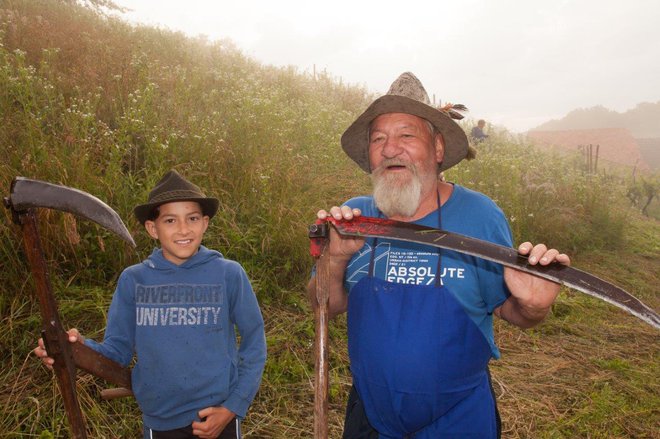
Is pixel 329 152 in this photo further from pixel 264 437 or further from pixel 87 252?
pixel 264 437

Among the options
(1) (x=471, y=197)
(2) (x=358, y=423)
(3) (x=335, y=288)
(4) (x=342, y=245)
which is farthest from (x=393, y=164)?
(2) (x=358, y=423)

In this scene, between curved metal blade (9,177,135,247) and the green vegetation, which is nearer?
curved metal blade (9,177,135,247)

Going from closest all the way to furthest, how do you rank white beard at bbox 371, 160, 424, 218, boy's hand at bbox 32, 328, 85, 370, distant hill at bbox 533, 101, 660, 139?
boy's hand at bbox 32, 328, 85, 370, white beard at bbox 371, 160, 424, 218, distant hill at bbox 533, 101, 660, 139

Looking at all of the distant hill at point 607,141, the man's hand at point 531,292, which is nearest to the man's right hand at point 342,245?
the man's hand at point 531,292

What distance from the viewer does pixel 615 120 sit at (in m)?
74.9

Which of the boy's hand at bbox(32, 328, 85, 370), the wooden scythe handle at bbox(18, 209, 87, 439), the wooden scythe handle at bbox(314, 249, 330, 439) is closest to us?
the wooden scythe handle at bbox(18, 209, 87, 439)

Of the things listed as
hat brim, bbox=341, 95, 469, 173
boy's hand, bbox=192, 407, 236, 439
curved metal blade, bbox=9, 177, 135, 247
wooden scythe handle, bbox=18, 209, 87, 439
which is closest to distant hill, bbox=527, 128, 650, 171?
A: hat brim, bbox=341, 95, 469, 173

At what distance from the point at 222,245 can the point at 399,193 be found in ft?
7.33

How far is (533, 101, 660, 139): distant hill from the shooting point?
240ft

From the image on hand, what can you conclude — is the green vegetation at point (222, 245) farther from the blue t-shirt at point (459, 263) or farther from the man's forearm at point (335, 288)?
the blue t-shirt at point (459, 263)

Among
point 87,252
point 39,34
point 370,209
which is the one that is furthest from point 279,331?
point 39,34

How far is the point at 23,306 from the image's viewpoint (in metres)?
2.81

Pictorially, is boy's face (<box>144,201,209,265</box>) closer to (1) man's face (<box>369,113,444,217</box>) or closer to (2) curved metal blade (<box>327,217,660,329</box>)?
(2) curved metal blade (<box>327,217,660,329</box>)

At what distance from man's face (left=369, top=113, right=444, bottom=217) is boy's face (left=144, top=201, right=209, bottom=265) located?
0.89 metres
